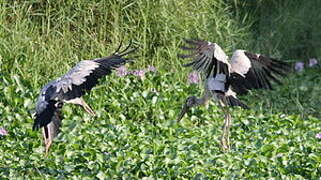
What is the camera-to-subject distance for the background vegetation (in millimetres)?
5578

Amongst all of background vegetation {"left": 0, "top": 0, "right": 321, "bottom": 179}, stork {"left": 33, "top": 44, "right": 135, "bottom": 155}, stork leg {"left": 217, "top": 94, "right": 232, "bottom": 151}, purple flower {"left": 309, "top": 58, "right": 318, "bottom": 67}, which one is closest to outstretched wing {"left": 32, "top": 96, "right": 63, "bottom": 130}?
stork {"left": 33, "top": 44, "right": 135, "bottom": 155}

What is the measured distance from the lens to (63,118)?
6805 millimetres

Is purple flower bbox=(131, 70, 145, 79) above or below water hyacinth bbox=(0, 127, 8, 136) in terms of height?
above

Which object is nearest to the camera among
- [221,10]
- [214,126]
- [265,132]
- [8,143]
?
[8,143]

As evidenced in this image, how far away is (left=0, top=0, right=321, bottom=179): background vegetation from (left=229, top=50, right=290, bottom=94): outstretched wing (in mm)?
422

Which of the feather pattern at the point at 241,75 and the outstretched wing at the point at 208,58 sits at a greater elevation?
the outstretched wing at the point at 208,58

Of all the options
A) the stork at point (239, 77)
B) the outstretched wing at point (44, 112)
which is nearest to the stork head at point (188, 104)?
the stork at point (239, 77)

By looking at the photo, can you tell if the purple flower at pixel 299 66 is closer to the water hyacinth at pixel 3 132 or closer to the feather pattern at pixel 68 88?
the feather pattern at pixel 68 88

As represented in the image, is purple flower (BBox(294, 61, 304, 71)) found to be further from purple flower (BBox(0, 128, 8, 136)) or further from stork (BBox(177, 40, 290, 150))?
purple flower (BBox(0, 128, 8, 136))

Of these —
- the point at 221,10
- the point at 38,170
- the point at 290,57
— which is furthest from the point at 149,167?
the point at 290,57

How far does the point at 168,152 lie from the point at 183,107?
120cm

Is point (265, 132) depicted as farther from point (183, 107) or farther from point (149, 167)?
point (149, 167)

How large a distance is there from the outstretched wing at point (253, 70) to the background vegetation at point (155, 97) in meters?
0.42

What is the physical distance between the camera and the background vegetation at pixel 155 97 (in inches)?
220
